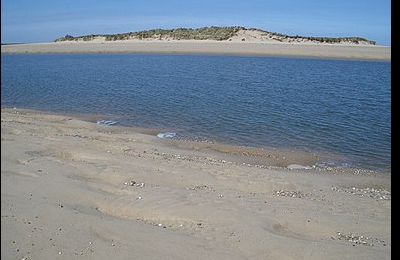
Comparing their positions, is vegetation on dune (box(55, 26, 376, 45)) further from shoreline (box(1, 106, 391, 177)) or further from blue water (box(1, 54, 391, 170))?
shoreline (box(1, 106, 391, 177))

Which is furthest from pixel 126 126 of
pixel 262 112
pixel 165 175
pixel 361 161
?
pixel 361 161

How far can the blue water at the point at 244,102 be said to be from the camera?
1328 centimetres

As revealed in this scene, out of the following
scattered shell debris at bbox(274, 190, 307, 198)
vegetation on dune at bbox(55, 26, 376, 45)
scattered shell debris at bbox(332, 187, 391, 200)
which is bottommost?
scattered shell debris at bbox(332, 187, 391, 200)

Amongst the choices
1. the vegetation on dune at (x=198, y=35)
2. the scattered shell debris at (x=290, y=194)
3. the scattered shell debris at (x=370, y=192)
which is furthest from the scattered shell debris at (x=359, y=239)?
the vegetation on dune at (x=198, y=35)

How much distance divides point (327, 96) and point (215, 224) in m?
16.9

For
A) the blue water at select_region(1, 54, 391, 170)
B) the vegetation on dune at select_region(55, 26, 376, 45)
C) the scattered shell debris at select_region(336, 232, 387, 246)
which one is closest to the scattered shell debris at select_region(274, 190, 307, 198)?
the scattered shell debris at select_region(336, 232, 387, 246)

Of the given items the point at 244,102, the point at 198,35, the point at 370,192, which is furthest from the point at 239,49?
the point at 370,192

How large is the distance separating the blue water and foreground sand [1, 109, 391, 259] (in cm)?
246

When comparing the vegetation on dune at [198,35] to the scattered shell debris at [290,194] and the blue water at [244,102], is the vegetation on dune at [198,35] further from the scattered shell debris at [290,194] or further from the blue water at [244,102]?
the scattered shell debris at [290,194]

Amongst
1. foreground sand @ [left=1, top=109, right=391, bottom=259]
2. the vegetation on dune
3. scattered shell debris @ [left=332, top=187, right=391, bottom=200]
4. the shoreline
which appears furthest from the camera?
the vegetation on dune

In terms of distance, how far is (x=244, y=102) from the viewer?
1945 centimetres

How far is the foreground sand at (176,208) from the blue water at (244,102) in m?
2.46

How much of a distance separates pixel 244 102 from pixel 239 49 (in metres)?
35.0

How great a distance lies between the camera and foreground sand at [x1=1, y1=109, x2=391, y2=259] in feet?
16.3
